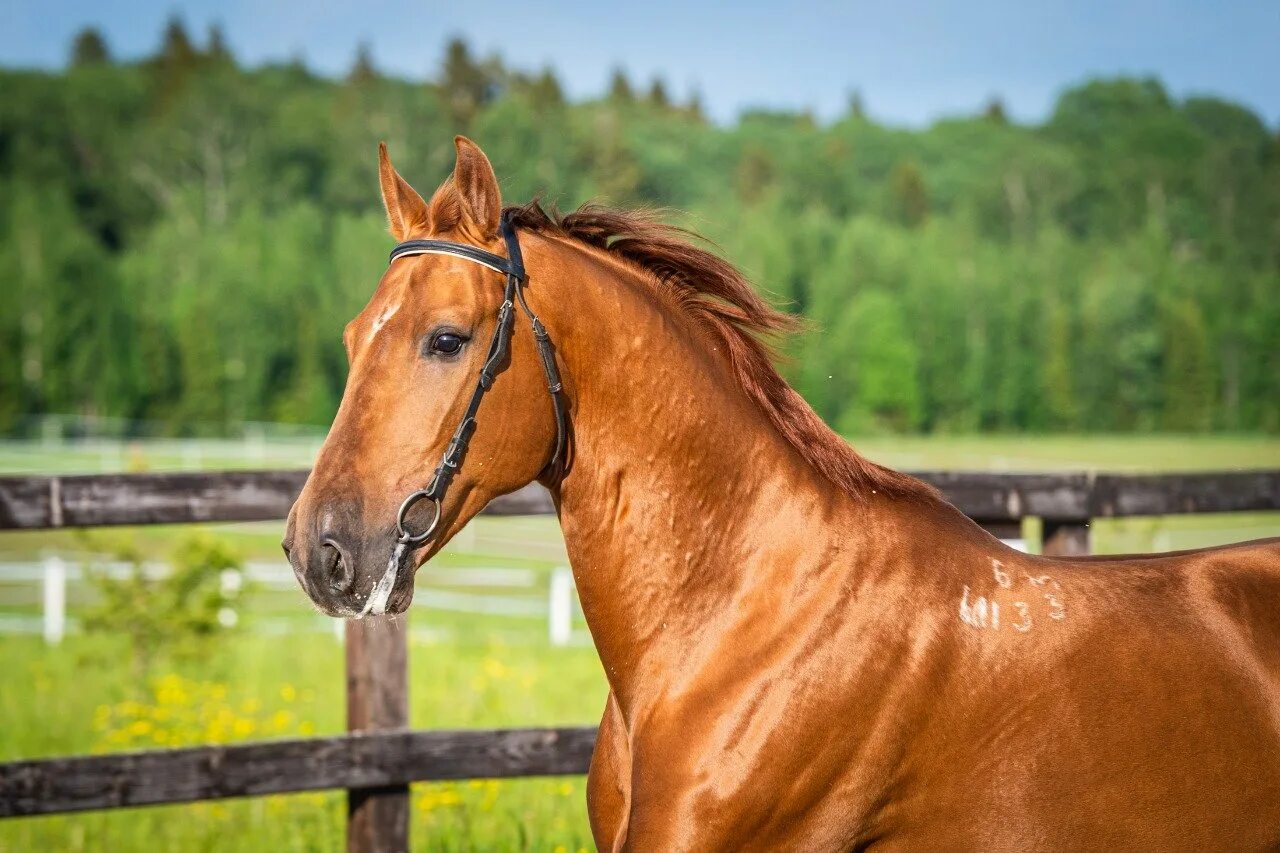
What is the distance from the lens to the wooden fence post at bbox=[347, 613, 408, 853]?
4254mm

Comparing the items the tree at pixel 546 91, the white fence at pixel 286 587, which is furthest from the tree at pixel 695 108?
the white fence at pixel 286 587

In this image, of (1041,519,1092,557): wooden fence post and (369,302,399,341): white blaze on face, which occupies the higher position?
(369,302,399,341): white blaze on face

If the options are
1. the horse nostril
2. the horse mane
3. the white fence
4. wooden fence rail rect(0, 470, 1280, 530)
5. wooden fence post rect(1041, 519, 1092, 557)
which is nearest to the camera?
the horse nostril

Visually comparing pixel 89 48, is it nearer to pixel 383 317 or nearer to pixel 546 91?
pixel 546 91

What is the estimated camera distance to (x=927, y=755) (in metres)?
2.48

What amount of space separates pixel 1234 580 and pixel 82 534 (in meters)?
6.74

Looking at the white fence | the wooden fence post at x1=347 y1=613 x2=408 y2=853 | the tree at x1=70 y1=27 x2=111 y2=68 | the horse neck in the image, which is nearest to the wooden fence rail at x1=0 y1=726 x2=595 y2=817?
the wooden fence post at x1=347 y1=613 x2=408 y2=853

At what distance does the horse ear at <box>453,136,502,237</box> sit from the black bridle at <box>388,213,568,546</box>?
4 centimetres

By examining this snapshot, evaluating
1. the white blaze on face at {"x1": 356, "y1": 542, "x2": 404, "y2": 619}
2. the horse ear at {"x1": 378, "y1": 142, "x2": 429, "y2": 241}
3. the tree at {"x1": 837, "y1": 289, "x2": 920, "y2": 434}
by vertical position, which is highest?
the horse ear at {"x1": 378, "y1": 142, "x2": 429, "y2": 241}

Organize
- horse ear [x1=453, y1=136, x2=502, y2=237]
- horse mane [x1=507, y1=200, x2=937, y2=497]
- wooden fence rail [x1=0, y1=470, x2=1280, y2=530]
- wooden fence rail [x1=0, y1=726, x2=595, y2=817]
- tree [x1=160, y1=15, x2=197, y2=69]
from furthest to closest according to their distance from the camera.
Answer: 1. tree [x1=160, y1=15, x2=197, y2=69]
2. wooden fence rail [x1=0, y1=470, x2=1280, y2=530]
3. wooden fence rail [x1=0, y1=726, x2=595, y2=817]
4. horse mane [x1=507, y1=200, x2=937, y2=497]
5. horse ear [x1=453, y1=136, x2=502, y2=237]

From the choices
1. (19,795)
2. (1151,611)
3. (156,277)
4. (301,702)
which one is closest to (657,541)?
(1151,611)

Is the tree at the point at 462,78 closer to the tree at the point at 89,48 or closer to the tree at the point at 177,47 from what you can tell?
Answer: the tree at the point at 177,47

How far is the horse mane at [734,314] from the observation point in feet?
9.11

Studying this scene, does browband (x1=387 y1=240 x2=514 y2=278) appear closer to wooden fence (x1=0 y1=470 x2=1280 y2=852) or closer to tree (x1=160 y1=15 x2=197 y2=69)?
wooden fence (x1=0 y1=470 x2=1280 y2=852)
